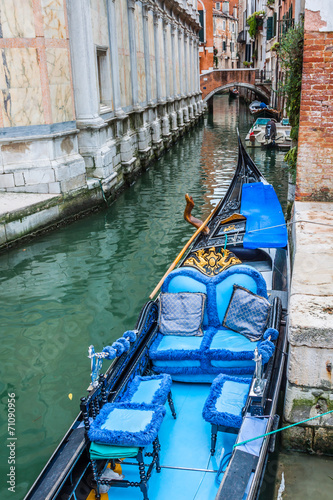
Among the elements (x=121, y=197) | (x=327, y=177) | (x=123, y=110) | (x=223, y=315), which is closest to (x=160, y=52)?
(x=123, y=110)

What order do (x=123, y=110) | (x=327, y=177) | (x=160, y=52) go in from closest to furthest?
(x=327, y=177)
(x=123, y=110)
(x=160, y=52)

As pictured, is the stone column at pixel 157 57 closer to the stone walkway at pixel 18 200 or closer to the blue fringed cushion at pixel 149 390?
the stone walkway at pixel 18 200

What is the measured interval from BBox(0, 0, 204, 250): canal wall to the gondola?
13.7 feet

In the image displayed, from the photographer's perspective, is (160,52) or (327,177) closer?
(327,177)

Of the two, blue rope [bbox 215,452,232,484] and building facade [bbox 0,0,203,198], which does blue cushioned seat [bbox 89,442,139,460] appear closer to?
blue rope [bbox 215,452,232,484]

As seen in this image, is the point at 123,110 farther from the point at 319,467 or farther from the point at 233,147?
the point at 319,467

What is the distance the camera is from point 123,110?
38.9 ft

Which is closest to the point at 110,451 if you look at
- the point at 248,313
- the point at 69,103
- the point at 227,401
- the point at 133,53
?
the point at 227,401

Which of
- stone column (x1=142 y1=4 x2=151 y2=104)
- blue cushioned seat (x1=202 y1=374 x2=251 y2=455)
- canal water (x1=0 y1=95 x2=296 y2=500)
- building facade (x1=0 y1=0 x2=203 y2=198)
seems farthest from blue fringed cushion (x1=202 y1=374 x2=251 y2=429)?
stone column (x1=142 y1=4 x2=151 y2=104)

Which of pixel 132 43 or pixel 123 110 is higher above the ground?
pixel 132 43

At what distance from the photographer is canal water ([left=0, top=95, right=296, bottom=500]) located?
395cm

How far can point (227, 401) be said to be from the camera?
304 cm

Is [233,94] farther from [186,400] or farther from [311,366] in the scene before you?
[311,366]

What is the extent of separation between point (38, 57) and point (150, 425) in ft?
21.4
